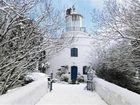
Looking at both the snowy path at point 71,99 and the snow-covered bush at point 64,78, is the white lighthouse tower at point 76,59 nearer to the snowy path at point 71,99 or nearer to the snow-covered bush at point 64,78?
the snow-covered bush at point 64,78

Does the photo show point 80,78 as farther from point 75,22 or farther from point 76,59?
point 75,22

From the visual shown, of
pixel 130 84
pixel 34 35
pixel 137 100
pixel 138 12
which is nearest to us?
pixel 137 100

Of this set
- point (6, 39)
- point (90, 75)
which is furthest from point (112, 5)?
point (90, 75)

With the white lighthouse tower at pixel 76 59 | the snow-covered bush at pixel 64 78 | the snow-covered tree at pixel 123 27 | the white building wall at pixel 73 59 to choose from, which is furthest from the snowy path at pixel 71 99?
the white building wall at pixel 73 59

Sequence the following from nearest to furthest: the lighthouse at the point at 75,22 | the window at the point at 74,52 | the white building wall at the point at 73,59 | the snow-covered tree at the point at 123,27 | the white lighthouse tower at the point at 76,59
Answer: the snow-covered tree at the point at 123,27 < the lighthouse at the point at 75,22 < the white lighthouse tower at the point at 76,59 < the white building wall at the point at 73,59 < the window at the point at 74,52

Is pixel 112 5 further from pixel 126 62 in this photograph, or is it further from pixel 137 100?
pixel 137 100

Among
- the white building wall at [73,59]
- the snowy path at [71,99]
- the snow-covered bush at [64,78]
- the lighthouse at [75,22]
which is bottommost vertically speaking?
the snowy path at [71,99]

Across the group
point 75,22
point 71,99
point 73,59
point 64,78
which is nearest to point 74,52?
point 73,59

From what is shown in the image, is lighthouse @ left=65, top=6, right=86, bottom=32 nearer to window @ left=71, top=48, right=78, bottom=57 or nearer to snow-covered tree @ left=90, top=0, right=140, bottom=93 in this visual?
window @ left=71, top=48, right=78, bottom=57

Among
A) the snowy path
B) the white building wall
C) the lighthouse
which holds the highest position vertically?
the lighthouse

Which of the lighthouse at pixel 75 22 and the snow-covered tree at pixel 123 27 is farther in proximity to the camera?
the lighthouse at pixel 75 22

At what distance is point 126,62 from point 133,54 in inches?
37.4

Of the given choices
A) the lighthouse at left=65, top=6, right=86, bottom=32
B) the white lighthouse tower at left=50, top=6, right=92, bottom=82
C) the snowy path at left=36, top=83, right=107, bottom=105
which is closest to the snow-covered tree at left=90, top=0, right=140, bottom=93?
the snowy path at left=36, top=83, right=107, bottom=105

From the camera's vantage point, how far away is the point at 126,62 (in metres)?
19.1
